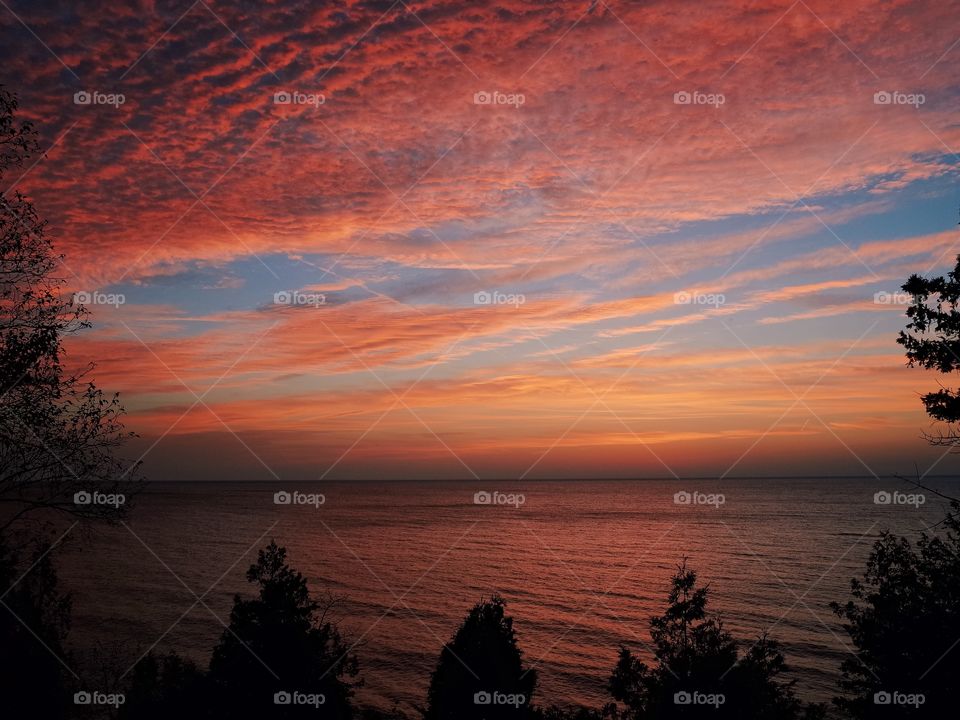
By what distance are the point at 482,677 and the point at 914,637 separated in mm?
11866

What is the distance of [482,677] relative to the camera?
1841 cm

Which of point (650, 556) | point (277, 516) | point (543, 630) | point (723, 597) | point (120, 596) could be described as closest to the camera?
point (543, 630)

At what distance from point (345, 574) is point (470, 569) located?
15924 millimetres

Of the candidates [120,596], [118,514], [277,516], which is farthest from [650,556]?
[277,516]

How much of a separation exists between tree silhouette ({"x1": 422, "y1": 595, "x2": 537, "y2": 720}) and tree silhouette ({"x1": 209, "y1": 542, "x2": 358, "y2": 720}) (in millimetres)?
3284

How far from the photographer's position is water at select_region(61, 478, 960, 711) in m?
43.8

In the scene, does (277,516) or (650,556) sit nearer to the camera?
(650,556)

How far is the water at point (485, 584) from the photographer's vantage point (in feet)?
144

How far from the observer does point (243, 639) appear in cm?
1916

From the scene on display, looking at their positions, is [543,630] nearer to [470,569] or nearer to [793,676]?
[793,676]

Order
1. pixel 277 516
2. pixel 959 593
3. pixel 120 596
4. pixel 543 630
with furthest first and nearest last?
pixel 277 516
pixel 120 596
pixel 543 630
pixel 959 593

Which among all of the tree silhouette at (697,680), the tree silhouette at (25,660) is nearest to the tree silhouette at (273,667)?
the tree silhouette at (25,660)

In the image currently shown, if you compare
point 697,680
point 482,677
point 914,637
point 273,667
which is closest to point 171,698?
point 273,667

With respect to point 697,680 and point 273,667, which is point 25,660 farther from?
point 697,680
